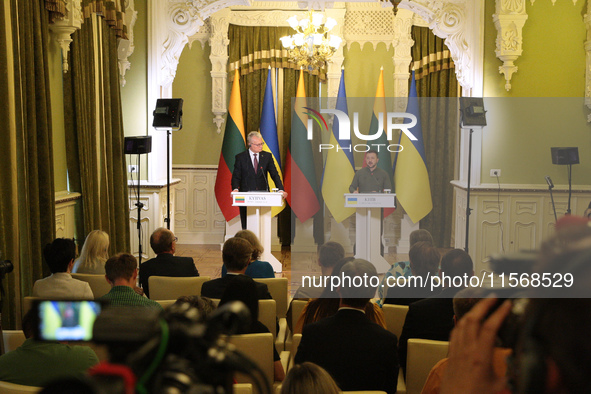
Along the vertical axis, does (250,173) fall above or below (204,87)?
below

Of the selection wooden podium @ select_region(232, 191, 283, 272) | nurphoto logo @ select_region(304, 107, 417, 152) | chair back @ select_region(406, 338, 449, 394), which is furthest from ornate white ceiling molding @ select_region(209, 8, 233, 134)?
chair back @ select_region(406, 338, 449, 394)

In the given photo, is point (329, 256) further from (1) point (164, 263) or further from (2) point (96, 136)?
(2) point (96, 136)

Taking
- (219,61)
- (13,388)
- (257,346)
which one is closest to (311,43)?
(219,61)

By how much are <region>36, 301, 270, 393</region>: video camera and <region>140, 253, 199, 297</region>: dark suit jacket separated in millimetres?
3536

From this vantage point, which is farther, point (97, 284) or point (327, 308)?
point (97, 284)

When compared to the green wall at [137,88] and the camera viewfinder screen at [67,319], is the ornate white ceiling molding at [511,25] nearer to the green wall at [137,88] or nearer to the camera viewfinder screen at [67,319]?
the green wall at [137,88]

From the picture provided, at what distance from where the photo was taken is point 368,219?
10.7ft

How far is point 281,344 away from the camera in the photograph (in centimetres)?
318

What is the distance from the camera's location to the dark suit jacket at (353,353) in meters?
2.19

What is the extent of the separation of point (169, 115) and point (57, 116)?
1533 millimetres

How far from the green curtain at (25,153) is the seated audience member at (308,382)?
2.74m

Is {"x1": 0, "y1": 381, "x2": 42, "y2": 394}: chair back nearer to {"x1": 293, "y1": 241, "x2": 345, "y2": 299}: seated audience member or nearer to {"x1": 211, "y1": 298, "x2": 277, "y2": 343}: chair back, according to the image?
{"x1": 211, "y1": 298, "x2": 277, "y2": 343}: chair back

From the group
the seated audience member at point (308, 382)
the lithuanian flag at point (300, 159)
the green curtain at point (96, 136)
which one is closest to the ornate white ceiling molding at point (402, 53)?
the lithuanian flag at point (300, 159)

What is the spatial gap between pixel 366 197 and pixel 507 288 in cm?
286
